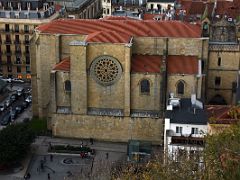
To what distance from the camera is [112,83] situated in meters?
67.7

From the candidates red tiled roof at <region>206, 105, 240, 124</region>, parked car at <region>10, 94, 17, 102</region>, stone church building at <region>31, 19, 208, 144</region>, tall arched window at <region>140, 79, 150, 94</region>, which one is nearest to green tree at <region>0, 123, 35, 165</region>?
stone church building at <region>31, 19, 208, 144</region>

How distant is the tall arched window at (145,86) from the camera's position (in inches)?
2621

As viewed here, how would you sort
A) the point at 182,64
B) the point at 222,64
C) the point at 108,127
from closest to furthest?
the point at 182,64 → the point at 108,127 → the point at 222,64

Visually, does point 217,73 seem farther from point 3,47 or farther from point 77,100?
point 3,47

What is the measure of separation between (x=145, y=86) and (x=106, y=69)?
17.6 feet

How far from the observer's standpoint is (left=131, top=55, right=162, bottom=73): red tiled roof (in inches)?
2615

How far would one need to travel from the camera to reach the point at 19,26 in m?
89.8

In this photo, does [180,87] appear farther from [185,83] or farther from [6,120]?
[6,120]

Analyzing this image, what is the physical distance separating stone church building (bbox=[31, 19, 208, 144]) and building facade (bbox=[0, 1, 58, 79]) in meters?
18.4

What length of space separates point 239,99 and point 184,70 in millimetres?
8547

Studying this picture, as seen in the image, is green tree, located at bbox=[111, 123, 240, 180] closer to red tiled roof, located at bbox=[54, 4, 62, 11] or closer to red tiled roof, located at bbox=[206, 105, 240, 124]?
red tiled roof, located at bbox=[206, 105, 240, 124]

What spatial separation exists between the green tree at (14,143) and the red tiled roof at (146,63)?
15356mm

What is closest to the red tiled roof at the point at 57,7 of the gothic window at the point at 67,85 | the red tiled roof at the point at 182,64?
the gothic window at the point at 67,85

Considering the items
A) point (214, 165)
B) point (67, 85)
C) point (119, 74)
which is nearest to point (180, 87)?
point (119, 74)
